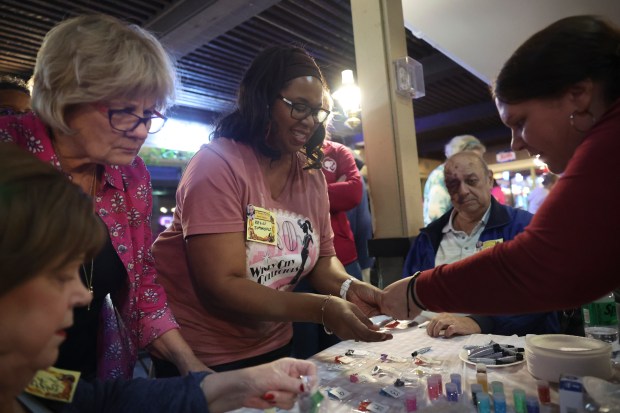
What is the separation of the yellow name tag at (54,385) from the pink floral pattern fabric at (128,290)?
0.53 meters

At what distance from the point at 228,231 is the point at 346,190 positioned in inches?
69.1

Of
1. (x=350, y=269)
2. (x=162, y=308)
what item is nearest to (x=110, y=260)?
(x=162, y=308)

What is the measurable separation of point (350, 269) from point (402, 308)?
1.70 m

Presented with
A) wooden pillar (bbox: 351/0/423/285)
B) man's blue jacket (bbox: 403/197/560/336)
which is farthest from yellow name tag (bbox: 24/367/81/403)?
wooden pillar (bbox: 351/0/423/285)

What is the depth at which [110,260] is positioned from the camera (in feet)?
4.77

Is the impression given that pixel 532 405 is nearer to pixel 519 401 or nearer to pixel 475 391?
pixel 519 401

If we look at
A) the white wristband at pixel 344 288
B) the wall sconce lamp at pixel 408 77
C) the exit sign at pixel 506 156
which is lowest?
the white wristband at pixel 344 288

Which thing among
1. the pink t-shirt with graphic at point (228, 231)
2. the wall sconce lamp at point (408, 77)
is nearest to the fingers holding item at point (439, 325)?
the pink t-shirt with graphic at point (228, 231)

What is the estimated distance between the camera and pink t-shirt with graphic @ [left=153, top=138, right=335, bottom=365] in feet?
4.92

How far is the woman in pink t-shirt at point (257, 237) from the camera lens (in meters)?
1.48

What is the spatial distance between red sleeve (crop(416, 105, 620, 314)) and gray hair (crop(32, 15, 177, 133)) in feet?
3.88

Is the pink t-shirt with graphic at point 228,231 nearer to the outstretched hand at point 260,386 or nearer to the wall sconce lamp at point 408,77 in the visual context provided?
the outstretched hand at point 260,386

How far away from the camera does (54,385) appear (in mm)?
949

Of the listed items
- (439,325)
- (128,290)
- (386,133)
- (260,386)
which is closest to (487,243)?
(439,325)
